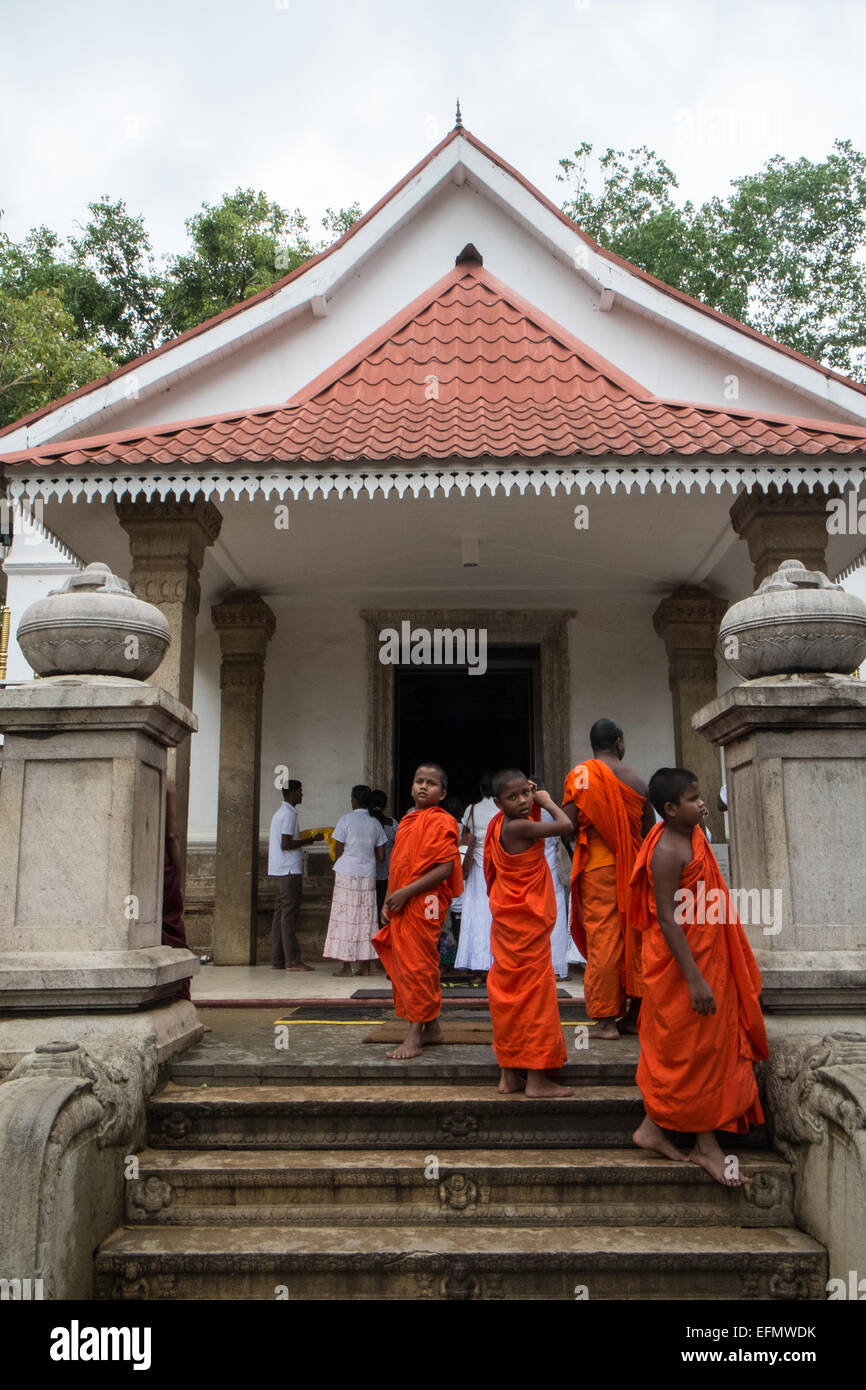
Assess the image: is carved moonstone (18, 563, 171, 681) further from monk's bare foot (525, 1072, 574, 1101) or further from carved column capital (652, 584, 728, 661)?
carved column capital (652, 584, 728, 661)

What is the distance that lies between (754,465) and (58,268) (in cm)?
Result: 2055

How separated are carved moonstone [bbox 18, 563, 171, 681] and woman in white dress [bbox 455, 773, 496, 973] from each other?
12.2ft

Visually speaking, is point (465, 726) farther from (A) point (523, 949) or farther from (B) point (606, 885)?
(A) point (523, 949)

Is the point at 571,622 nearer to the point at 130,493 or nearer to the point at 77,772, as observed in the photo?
the point at 130,493

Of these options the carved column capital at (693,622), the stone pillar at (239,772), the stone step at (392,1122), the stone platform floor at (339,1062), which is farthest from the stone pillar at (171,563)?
the carved column capital at (693,622)

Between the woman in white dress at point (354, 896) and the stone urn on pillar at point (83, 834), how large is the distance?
380 centimetres

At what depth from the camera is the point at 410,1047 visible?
419 centimetres

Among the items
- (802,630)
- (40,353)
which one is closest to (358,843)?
(802,630)

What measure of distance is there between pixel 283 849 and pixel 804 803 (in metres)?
5.27

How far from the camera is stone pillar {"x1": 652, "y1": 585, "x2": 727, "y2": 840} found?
882 centimetres

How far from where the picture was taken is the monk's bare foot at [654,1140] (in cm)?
351

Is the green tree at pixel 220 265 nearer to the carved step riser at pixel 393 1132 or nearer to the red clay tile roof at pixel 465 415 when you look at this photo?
the red clay tile roof at pixel 465 415
